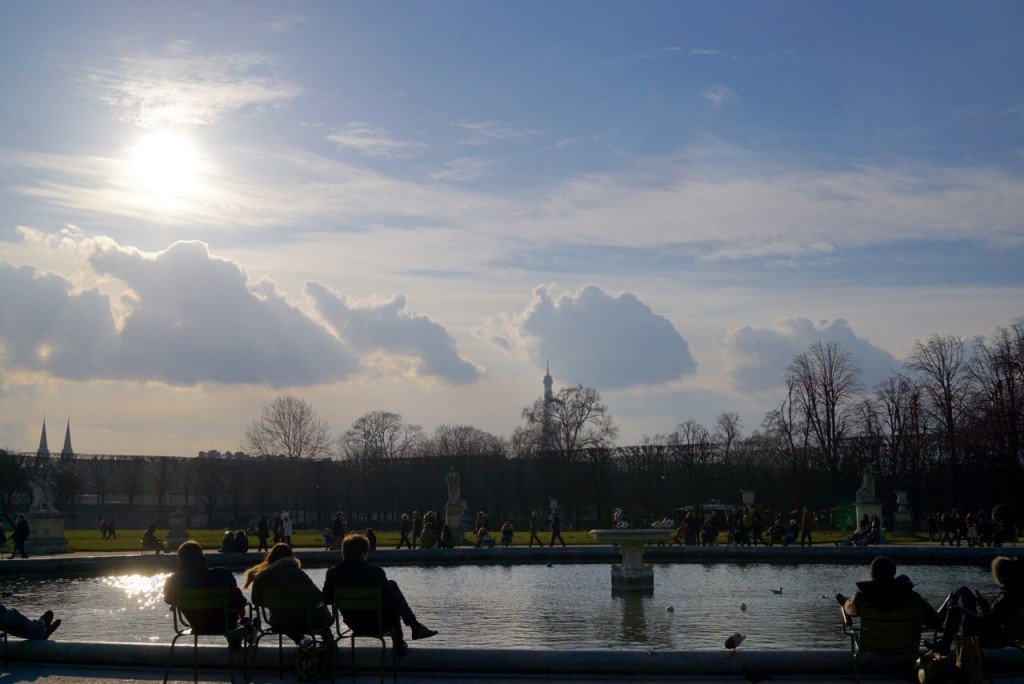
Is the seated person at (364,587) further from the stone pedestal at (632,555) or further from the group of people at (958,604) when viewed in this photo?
Answer: the stone pedestal at (632,555)

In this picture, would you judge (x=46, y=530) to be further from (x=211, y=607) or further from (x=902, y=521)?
(x=902, y=521)

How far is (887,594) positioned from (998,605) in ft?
3.34

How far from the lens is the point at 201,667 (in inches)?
404

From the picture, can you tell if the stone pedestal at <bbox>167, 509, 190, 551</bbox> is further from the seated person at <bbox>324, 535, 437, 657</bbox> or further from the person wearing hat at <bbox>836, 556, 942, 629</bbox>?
the person wearing hat at <bbox>836, 556, 942, 629</bbox>

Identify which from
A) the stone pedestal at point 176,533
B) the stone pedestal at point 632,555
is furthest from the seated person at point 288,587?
the stone pedestal at point 176,533

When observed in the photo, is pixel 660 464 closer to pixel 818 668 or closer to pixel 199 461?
pixel 199 461

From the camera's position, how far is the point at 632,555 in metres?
20.4

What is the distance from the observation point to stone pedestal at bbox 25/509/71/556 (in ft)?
110

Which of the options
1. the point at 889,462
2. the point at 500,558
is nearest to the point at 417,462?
the point at 889,462

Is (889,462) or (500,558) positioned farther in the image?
(889,462)

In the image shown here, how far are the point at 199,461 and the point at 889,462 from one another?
4887 centimetres

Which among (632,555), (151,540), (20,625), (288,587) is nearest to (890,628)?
(288,587)

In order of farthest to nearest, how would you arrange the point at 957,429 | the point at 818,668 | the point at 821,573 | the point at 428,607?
the point at 957,429, the point at 821,573, the point at 428,607, the point at 818,668

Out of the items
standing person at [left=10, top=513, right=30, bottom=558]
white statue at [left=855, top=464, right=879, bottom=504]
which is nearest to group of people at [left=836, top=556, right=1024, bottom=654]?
standing person at [left=10, top=513, right=30, bottom=558]
